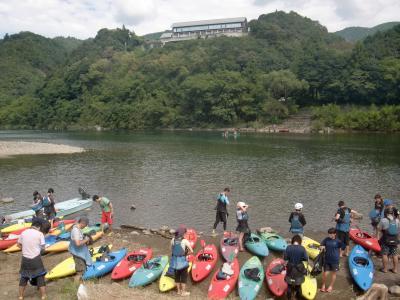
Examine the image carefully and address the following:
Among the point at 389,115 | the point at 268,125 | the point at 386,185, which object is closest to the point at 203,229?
the point at 386,185

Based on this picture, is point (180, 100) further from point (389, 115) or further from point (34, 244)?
point (34, 244)

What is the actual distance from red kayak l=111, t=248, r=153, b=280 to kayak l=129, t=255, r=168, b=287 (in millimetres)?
321

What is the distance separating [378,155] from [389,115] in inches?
1369

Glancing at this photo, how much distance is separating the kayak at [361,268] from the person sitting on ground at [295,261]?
3.03 m

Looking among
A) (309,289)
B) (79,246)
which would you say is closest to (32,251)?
(79,246)

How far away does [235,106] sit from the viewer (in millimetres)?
95125

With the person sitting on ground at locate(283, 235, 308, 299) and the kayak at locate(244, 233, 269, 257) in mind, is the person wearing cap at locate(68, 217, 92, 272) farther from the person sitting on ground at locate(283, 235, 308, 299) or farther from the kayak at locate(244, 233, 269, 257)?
the kayak at locate(244, 233, 269, 257)

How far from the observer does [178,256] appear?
11.0m

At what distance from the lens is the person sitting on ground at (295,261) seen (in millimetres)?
9867

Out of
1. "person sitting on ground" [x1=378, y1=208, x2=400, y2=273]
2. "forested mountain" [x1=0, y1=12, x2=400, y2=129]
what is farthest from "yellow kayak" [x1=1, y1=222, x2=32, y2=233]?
"forested mountain" [x1=0, y1=12, x2=400, y2=129]

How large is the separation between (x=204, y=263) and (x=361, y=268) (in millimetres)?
5374

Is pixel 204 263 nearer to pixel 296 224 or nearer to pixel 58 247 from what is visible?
pixel 296 224

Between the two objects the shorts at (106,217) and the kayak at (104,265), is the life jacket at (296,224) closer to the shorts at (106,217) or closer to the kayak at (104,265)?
the kayak at (104,265)

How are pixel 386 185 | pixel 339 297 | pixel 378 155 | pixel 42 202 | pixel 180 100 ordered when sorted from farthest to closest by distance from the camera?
1. pixel 180 100
2. pixel 378 155
3. pixel 386 185
4. pixel 42 202
5. pixel 339 297
